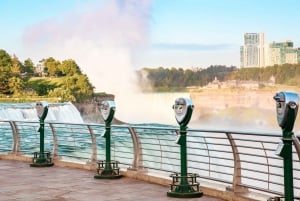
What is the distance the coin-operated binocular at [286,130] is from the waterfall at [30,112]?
53037mm

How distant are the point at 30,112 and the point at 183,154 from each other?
65.2 metres

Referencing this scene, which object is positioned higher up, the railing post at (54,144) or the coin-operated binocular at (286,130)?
the coin-operated binocular at (286,130)

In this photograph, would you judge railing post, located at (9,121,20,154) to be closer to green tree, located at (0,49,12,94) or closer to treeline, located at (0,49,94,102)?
treeline, located at (0,49,94,102)

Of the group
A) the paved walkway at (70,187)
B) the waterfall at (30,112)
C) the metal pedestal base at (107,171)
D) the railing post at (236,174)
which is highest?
the railing post at (236,174)

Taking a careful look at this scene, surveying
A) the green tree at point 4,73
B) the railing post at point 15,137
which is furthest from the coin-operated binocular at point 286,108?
the green tree at point 4,73

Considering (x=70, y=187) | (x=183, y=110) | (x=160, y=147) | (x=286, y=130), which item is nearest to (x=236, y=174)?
(x=183, y=110)

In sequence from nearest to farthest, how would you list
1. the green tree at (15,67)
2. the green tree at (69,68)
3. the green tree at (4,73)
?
the green tree at (4,73)
the green tree at (15,67)
the green tree at (69,68)

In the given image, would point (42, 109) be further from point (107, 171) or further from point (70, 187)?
point (70, 187)

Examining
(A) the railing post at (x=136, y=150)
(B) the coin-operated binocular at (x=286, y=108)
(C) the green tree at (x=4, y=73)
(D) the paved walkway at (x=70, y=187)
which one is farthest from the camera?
(C) the green tree at (x=4, y=73)

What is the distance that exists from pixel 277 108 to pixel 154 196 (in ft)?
11.8

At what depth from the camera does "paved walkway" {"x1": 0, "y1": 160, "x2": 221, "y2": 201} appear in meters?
9.59

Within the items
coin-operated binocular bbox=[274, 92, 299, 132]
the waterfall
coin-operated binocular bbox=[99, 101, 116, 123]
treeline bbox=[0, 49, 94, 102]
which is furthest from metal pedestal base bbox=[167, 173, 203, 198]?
treeline bbox=[0, 49, 94, 102]

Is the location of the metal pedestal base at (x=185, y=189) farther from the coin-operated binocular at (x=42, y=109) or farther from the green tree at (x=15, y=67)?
the green tree at (x=15, y=67)

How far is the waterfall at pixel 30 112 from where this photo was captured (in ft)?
223
